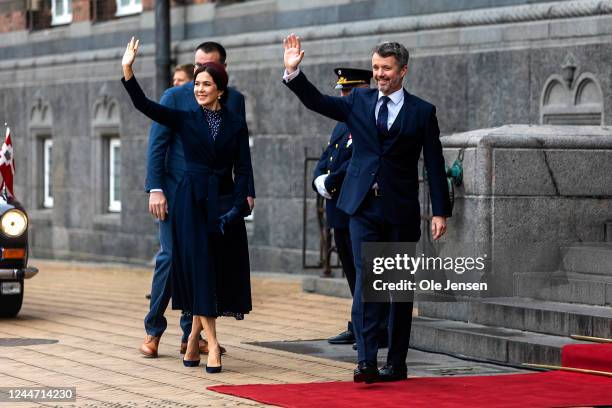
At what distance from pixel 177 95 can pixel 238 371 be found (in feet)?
6.20

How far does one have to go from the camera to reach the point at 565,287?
1149 cm

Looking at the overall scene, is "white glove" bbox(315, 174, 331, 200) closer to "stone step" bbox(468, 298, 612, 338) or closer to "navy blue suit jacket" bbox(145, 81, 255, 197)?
"navy blue suit jacket" bbox(145, 81, 255, 197)

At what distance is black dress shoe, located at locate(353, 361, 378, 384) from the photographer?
9.44m

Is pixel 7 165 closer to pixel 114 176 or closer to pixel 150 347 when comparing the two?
pixel 150 347

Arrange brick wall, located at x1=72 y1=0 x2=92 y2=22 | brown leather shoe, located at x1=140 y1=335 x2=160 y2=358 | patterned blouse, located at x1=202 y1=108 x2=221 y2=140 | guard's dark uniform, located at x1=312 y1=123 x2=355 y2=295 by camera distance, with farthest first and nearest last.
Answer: brick wall, located at x1=72 y1=0 x2=92 y2=22 → guard's dark uniform, located at x1=312 y1=123 x2=355 y2=295 → brown leather shoe, located at x1=140 y1=335 x2=160 y2=358 → patterned blouse, located at x1=202 y1=108 x2=221 y2=140

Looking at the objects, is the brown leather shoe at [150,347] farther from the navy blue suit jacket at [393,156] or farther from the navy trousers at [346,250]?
the navy blue suit jacket at [393,156]

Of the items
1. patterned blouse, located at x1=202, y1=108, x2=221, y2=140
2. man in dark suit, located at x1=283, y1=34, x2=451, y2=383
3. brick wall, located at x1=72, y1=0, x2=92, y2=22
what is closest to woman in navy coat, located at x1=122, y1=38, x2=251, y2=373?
patterned blouse, located at x1=202, y1=108, x2=221, y2=140

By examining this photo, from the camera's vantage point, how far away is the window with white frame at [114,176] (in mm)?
23266

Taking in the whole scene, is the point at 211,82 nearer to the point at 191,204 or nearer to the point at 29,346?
the point at 191,204

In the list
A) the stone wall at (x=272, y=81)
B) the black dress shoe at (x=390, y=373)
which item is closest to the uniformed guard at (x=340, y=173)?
the stone wall at (x=272, y=81)

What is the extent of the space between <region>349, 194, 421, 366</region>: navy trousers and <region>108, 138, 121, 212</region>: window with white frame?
13838 mm

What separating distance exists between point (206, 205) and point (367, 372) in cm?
167

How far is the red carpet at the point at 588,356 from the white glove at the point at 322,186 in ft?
6.59

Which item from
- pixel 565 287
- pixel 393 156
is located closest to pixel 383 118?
pixel 393 156
